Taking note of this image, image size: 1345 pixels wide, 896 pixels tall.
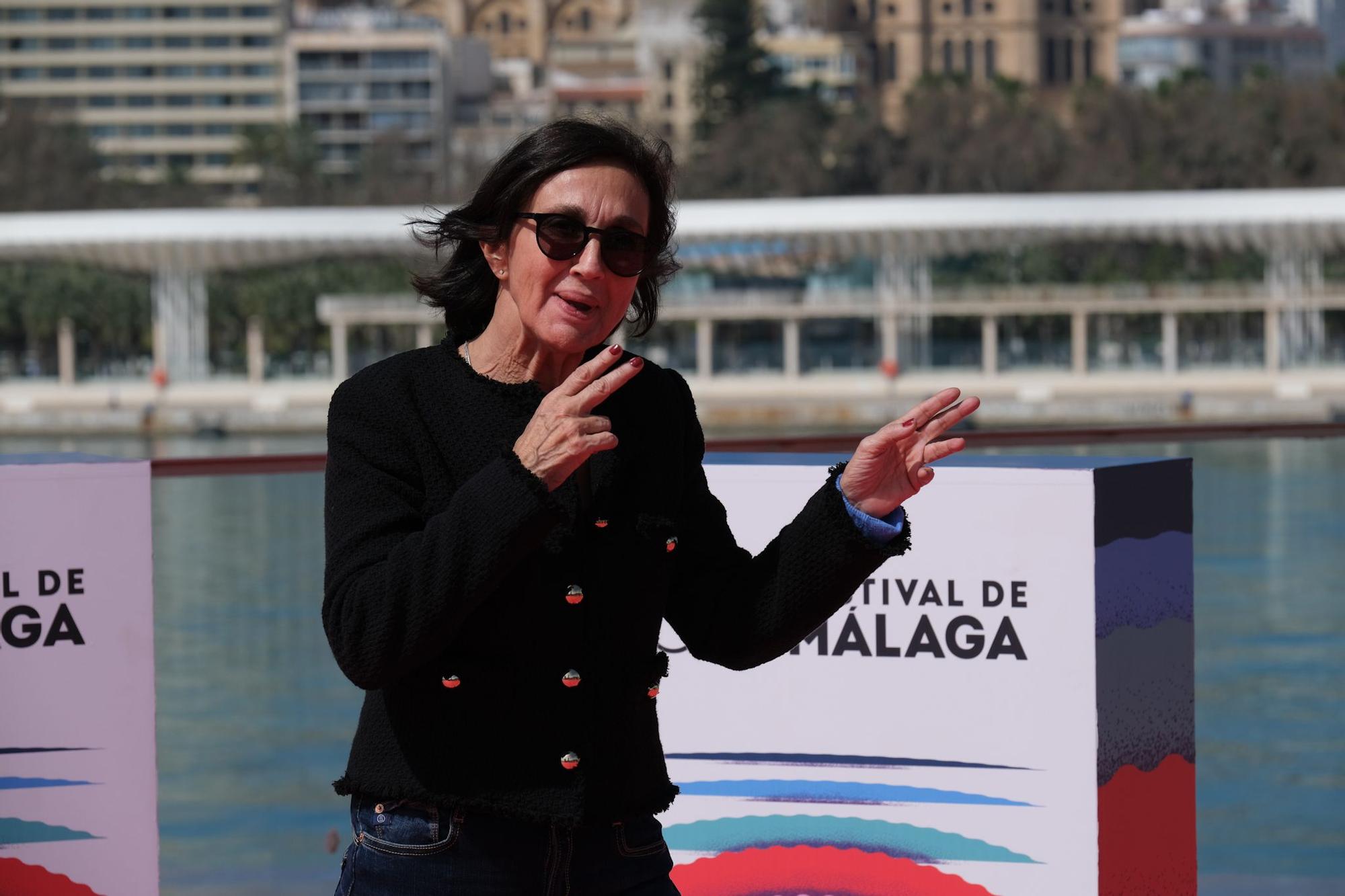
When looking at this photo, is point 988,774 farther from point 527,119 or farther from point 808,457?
point 527,119

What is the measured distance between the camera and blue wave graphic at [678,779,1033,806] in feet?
9.86

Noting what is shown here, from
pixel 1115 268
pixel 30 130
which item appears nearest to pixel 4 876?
pixel 1115 268

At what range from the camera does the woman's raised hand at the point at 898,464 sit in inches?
79.5

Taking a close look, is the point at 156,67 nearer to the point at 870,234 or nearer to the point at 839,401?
the point at 870,234

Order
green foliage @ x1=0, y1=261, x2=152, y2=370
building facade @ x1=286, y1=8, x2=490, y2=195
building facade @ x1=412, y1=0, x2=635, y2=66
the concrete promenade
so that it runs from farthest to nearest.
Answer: building facade @ x1=412, y1=0, x2=635, y2=66
building facade @ x1=286, y1=8, x2=490, y2=195
green foliage @ x1=0, y1=261, x2=152, y2=370
the concrete promenade

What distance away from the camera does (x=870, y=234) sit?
4566cm

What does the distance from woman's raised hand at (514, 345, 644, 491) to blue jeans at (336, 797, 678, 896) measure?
31 cm

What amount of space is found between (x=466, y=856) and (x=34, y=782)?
1454mm

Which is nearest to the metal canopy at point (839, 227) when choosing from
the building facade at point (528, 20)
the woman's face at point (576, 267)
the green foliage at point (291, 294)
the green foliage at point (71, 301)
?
the green foliage at point (291, 294)

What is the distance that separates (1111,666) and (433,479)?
4.36 ft

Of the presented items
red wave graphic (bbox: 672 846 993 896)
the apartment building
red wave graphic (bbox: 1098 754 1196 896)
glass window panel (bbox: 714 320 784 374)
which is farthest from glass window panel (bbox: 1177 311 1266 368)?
the apartment building

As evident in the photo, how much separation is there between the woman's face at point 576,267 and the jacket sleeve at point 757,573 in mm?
167

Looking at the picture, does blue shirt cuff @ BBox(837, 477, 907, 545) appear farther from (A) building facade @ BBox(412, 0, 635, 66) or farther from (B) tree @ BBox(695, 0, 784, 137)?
(A) building facade @ BBox(412, 0, 635, 66)

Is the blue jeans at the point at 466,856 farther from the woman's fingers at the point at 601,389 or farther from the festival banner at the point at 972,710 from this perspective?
the festival banner at the point at 972,710
